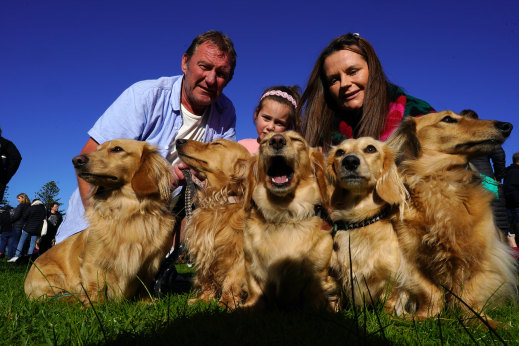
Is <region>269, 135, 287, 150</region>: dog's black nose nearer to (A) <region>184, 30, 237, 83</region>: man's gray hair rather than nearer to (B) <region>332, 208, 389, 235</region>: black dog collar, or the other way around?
(B) <region>332, 208, 389, 235</region>: black dog collar

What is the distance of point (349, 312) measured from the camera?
2363mm

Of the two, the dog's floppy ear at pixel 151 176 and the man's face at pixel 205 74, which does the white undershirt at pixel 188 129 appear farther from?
the dog's floppy ear at pixel 151 176

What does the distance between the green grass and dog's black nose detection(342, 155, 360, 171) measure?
1033mm

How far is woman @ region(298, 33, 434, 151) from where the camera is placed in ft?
12.1

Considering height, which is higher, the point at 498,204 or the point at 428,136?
the point at 428,136

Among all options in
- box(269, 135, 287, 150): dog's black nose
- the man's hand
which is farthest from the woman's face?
the man's hand

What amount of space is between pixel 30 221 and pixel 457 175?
1267 cm

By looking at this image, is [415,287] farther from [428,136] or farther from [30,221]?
[30,221]

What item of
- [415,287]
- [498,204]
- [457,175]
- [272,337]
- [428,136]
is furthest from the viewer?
[498,204]

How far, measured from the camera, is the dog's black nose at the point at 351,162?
102 inches

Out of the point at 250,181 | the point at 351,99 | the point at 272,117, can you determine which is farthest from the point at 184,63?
the point at 250,181

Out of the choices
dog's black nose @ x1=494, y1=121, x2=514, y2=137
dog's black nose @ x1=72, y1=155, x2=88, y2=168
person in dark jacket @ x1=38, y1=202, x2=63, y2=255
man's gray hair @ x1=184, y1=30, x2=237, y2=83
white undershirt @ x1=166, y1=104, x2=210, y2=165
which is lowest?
person in dark jacket @ x1=38, y1=202, x2=63, y2=255

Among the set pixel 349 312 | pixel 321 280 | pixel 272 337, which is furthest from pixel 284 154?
pixel 272 337

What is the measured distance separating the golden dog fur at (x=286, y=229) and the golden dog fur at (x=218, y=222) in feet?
1.09
